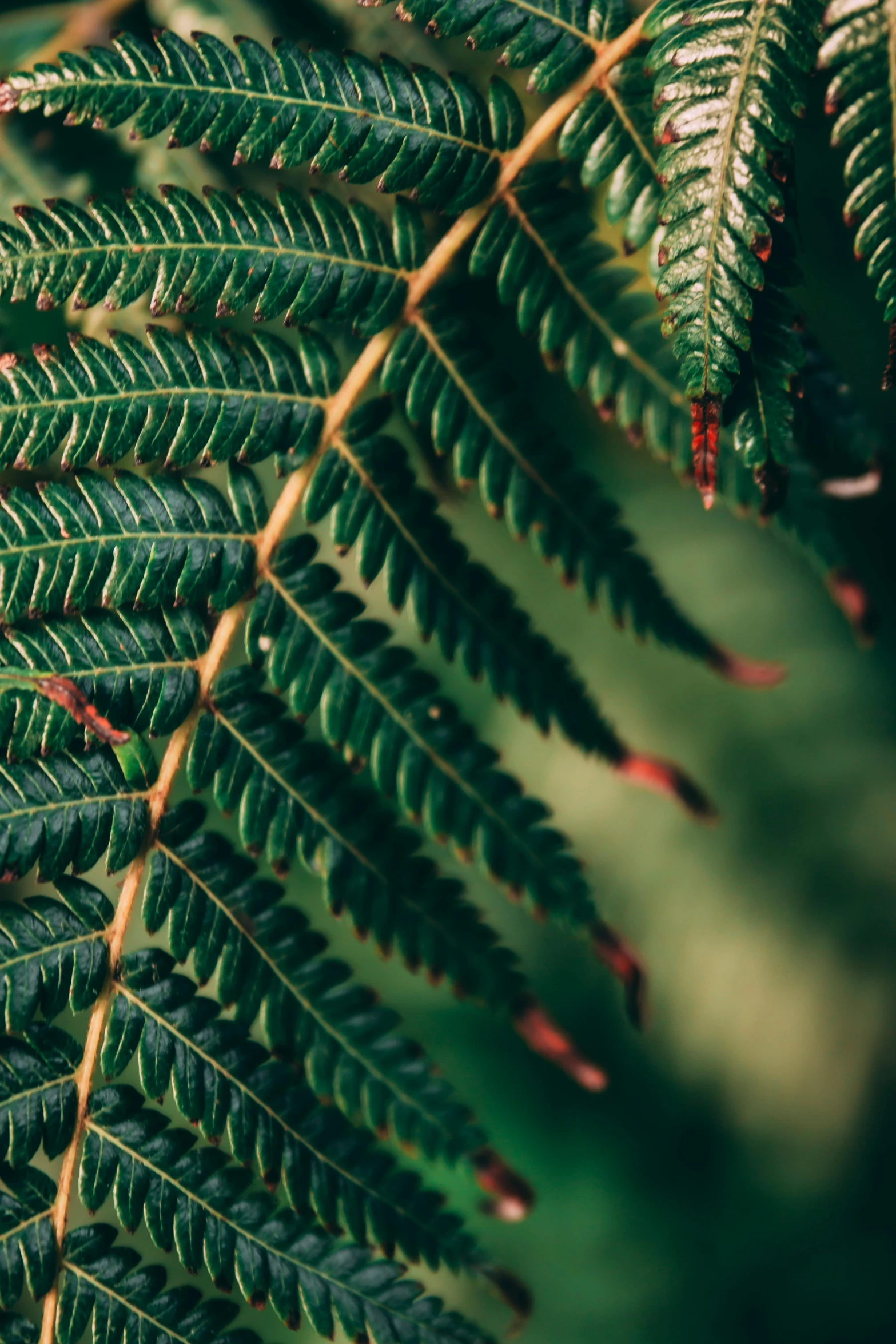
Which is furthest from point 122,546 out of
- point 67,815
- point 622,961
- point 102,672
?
point 622,961

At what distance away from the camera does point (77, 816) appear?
82cm

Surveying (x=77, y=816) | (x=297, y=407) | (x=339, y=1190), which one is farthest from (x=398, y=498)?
(x=339, y=1190)

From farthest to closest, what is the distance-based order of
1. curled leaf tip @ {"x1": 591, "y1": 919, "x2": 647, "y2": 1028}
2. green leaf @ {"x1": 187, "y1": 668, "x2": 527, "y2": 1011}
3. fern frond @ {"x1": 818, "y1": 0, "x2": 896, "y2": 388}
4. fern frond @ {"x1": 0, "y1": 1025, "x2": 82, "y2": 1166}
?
curled leaf tip @ {"x1": 591, "y1": 919, "x2": 647, "y2": 1028}, green leaf @ {"x1": 187, "y1": 668, "x2": 527, "y2": 1011}, fern frond @ {"x1": 0, "y1": 1025, "x2": 82, "y2": 1166}, fern frond @ {"x1": 818, "y1": 0, "x2": 896, "y2": 388}

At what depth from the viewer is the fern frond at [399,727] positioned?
0.93 metres

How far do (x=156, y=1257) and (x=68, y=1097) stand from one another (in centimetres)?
159

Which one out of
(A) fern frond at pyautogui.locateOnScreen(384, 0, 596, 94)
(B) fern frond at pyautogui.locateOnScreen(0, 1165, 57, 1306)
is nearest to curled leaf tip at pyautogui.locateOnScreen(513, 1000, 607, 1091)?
(B) fern frond at pyautogui.locateOnScreen(0, 1165, 57, 1306)

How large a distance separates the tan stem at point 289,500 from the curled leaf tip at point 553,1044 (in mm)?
461

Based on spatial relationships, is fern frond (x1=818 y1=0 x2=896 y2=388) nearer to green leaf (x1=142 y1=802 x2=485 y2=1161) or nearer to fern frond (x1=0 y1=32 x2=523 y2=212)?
fern frond (x1=0 y1=32 x2=523 y2=212)

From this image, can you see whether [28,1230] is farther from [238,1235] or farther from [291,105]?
[291,105]

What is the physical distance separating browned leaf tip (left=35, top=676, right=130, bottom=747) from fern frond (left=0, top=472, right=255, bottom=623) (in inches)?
2.7

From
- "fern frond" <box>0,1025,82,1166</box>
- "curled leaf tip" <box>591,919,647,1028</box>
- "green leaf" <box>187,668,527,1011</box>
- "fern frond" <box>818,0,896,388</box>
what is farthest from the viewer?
"curled leaf tip" <box>591,919,647,1028</box>

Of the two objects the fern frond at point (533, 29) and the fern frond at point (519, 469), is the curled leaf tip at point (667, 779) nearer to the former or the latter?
the fern frond at point (519, 469)

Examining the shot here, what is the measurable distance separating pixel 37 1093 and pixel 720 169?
995mm

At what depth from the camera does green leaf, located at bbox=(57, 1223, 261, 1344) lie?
80 cm
